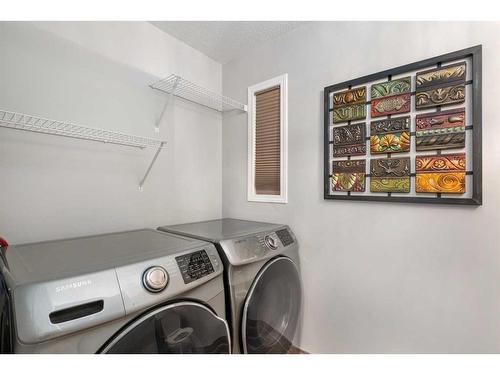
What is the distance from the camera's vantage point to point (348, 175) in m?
1.47

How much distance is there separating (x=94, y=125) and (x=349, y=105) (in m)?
1.49

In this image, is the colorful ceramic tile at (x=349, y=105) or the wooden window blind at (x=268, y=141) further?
the wooden window blind at (x=268, y=141)

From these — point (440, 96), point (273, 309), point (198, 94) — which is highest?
point (198, 94)

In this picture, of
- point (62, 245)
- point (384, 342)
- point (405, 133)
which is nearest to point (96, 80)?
point (62, 245)

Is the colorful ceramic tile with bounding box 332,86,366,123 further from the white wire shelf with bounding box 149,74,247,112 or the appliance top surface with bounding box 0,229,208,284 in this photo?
the appliance top surface with bounding box 0,229,208,284

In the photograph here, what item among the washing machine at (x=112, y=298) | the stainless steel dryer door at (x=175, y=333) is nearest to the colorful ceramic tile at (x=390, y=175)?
the washing machine at (x=112, y=298)

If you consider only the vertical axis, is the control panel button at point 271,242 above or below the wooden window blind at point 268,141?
below

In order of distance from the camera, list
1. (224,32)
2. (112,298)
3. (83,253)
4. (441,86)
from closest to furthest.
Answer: (112,298)
(83,253)
(441,86)
(224,32)

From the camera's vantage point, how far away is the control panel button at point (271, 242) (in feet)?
4.69

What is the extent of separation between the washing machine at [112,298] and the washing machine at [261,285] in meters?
0.08

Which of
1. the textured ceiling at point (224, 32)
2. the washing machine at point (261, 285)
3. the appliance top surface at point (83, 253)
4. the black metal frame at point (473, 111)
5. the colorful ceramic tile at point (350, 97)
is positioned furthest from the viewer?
the textured ceiling at point (224, 32)

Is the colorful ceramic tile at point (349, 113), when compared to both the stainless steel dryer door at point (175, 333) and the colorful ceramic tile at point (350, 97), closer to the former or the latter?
the colorful ceramic tile at point (350, 97)

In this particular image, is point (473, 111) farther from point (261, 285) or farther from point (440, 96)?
point (261, 285)

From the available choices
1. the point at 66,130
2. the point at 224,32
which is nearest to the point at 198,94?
the point at 224,32
